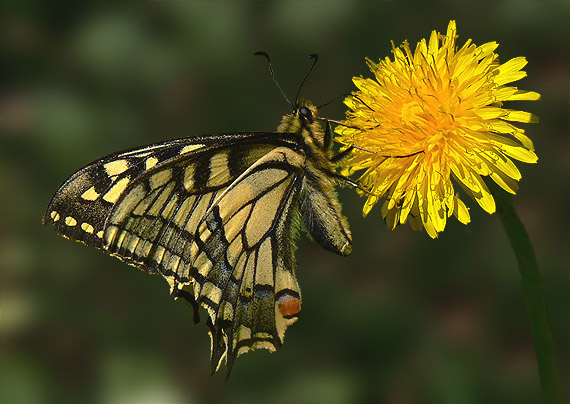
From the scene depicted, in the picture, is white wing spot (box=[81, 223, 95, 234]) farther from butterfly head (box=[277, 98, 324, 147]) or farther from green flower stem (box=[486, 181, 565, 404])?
green flower stem (box=[486, 181, 565, 404])

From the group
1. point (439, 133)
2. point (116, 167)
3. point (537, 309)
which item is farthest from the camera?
point (116, 167)

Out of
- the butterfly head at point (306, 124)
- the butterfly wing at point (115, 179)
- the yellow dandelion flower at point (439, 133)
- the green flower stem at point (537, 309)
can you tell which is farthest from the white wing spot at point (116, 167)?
the green flower stem at point (537, 309)

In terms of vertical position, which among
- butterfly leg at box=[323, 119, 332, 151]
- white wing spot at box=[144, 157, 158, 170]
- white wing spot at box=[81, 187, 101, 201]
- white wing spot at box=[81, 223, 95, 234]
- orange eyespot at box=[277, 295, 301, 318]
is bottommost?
orange eyespot at box=[277, 295, 301, 318]

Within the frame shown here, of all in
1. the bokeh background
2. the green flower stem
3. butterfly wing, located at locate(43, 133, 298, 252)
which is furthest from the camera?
the bokeh background

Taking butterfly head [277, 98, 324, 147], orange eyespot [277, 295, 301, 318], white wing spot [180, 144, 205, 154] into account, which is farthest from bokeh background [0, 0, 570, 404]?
white wing spot [180, 144, 205, 154]

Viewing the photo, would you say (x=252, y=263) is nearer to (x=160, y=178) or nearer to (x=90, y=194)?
(x=160, y=178)

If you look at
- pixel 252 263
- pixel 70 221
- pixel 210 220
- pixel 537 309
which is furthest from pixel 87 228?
pixel 537 309

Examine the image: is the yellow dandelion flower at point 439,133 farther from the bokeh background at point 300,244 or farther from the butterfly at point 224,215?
the bokeh background at point 300,244

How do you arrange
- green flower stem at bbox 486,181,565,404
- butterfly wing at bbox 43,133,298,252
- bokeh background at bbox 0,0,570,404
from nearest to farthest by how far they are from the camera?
green flower stem at bbox 486,181,565,404
butterfly wing at bbox 43,133,298,252
bokeh background at bbox 0,0,570,404

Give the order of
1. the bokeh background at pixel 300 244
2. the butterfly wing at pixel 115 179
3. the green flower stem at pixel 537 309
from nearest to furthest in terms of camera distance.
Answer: the green flower stem at pixel 537 309 < the butterfly wing at pixel 115 179 < the bokeh background at pixel 300 244
